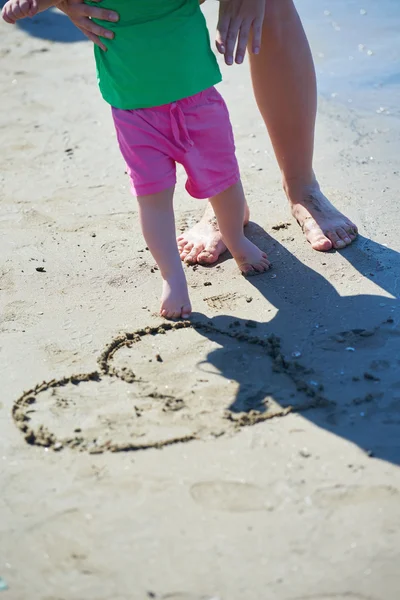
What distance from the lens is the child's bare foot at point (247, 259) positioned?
279 cm

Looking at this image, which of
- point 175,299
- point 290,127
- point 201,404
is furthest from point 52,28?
point 201,404

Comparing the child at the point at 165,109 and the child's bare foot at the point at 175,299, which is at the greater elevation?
the child at the point at 165,109

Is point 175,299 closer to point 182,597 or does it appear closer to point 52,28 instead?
point 182,597

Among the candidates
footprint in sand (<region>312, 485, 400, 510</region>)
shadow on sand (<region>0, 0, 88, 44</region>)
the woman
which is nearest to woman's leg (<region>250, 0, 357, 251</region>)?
the woman

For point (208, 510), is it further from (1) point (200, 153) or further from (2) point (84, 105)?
(2) point (84, 105)

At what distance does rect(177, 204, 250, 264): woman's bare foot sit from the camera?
9.55ft

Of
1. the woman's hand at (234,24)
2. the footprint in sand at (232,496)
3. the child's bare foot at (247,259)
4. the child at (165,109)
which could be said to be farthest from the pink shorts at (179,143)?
the footprint in sand at (232,496)

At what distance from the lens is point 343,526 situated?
172 centimetres

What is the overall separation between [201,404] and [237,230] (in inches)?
31.7

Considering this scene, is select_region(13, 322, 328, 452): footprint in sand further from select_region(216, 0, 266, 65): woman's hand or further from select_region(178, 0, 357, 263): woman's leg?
select_region(216, 0, 266, 65): woman's hand

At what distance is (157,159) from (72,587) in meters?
1.36

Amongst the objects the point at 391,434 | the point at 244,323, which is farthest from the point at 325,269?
the point at 391,434

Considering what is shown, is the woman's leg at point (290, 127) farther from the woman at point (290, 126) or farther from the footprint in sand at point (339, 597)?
the footprint in sand at point (339, 597)

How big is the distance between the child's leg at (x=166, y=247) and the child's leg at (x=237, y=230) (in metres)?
0.20
